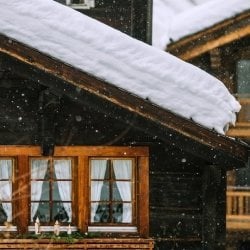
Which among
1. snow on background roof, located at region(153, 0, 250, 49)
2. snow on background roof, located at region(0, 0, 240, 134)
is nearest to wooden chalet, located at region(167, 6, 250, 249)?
snow on background roof, located at region(153, 0, 250, 49)

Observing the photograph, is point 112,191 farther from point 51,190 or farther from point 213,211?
point 213,211

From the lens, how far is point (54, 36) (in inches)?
221

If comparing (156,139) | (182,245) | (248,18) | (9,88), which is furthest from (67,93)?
(248,18)

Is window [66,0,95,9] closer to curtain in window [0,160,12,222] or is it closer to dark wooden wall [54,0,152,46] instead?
dark wooden wall [54,0,152,46]

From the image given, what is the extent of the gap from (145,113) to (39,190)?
1852mm

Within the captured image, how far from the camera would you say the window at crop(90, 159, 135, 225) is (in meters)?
6.54

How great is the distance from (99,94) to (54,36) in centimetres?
82

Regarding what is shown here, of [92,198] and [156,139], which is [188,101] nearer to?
[156,139]

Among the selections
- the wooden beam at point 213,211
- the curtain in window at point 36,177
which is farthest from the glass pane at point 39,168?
the wooden beam at point 213,211

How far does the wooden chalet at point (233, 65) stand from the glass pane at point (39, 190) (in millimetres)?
7451

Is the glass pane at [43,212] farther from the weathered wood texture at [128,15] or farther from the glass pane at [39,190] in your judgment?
the weathered wood texture at [128,15]

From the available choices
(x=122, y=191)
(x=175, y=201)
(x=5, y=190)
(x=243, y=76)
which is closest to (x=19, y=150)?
(x=5, y=190)

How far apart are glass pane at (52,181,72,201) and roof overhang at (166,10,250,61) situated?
8.10 metres

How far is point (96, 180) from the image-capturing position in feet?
21.3
